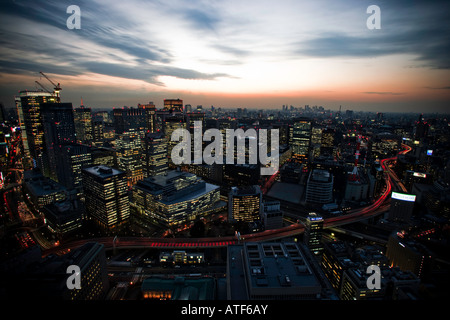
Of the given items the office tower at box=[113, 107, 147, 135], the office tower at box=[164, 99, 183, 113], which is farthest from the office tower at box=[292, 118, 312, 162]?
the office tower at box=[164, 99, 183, 113]

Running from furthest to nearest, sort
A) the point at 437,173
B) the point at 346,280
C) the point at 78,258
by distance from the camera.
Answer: the point at 437,173
the point at 346,280
the point at 78,258

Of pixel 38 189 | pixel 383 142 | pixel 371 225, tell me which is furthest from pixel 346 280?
pixel 383 142

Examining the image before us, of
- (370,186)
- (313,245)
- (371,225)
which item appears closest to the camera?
(313,245)

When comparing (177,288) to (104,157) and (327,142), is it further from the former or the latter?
(327,142)

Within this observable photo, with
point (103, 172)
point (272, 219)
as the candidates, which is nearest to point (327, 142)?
point (272, 219)

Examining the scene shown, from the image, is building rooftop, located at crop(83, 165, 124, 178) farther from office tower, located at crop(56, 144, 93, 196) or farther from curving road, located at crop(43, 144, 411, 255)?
office tower, located at crop(56, 144, 93, 196)

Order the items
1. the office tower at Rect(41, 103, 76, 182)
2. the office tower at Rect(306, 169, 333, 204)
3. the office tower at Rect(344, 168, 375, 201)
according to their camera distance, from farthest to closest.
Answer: the office tower at Rect(41, 103, 76, 182) < the office tower at Rect(344, 168, 375, 201) < the office tower at Rect(306, 169, 333, 204)

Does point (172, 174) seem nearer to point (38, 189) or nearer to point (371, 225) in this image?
point (38, 189)
